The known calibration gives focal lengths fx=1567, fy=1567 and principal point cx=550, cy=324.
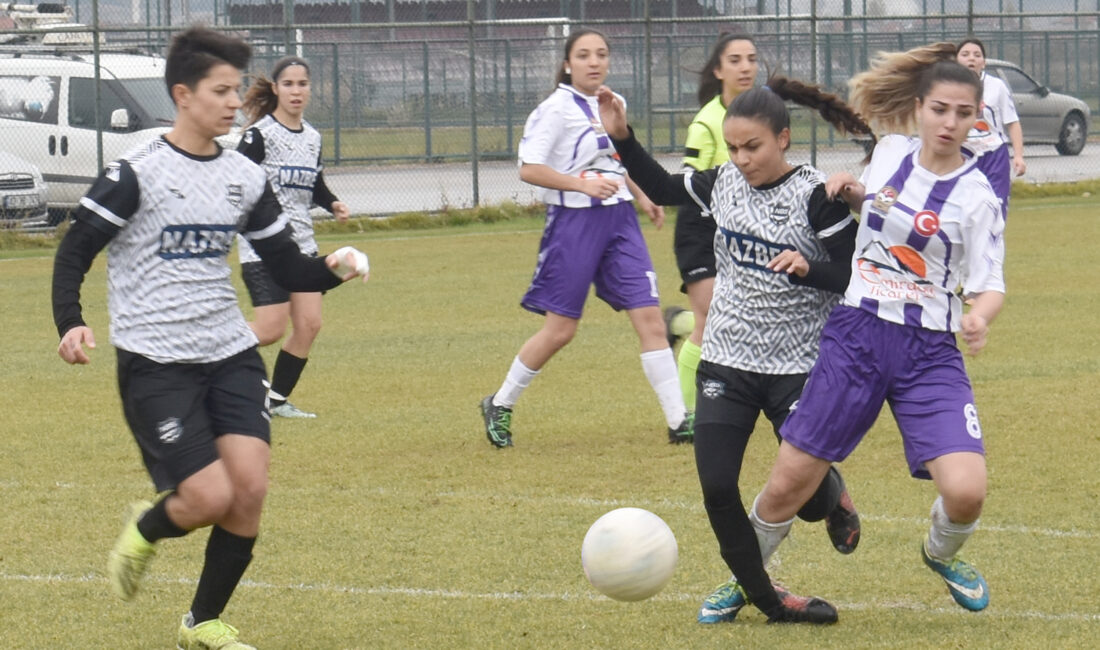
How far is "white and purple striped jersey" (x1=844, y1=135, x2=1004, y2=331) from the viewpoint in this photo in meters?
4.64

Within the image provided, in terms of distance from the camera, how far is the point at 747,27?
2169 cm

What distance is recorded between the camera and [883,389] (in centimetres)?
A: 467

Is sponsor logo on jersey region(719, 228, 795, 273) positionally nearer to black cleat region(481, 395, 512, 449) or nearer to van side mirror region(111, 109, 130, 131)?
black cleat region(481, 395, 512, 449)

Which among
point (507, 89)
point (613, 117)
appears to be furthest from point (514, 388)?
point (507, 89)

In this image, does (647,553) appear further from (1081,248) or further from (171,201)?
(1081,248)

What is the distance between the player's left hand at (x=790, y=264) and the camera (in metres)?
4.64

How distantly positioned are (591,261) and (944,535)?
10.4ft

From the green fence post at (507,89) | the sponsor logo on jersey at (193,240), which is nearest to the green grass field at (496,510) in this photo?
the sponsor logo on jersey at (193,240)

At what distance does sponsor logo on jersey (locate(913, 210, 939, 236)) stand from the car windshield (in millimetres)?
14229

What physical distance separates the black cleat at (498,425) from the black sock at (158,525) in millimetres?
3140

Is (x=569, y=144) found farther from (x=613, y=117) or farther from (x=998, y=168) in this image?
(x=998, y=168)

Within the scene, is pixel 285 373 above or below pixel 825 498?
below

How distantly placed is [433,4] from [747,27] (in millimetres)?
5595

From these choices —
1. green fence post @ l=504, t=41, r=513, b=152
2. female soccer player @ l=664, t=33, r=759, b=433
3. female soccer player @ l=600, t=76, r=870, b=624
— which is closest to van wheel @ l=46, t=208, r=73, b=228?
green fence post @ l=504, t=41, r=513, b=152
